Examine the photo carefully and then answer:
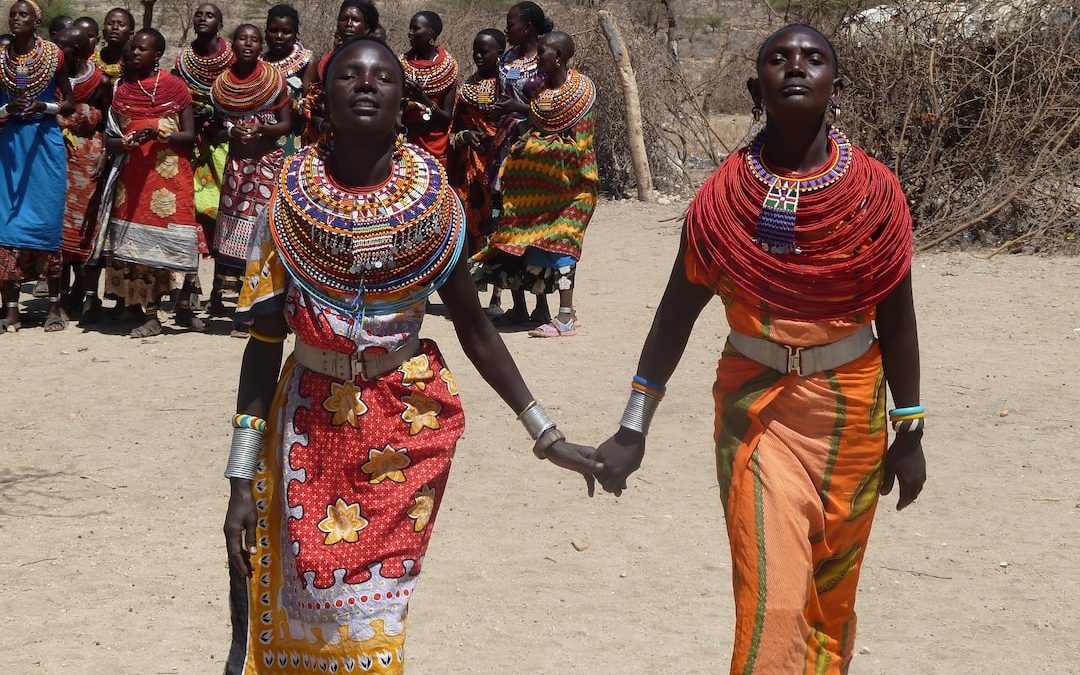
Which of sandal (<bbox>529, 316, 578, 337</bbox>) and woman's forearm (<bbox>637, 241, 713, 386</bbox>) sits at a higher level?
woman's forearm (<bbox>637, 241, 713, 386</bbox>)

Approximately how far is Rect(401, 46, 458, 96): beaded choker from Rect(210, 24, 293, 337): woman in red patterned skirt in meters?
1.17

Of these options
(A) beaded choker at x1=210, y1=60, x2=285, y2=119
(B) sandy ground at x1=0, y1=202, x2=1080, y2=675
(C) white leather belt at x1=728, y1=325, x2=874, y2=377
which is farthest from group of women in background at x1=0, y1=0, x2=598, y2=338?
(C) white leather belt at x1=728, y1=325, x2=874, y2=377

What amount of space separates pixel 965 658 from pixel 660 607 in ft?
3.46

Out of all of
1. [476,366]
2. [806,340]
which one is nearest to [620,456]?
[476,366]

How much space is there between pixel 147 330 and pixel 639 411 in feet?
20.6

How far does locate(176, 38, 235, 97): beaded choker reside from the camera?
8852mm

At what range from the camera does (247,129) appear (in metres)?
8.34

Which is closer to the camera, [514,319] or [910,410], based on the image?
[910,410]

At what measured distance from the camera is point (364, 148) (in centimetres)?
324

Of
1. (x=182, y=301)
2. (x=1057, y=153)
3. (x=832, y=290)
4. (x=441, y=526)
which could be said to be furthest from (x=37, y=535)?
(x=1057, y=153)

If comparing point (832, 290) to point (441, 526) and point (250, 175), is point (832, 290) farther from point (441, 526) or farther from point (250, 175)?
point (250, 175)

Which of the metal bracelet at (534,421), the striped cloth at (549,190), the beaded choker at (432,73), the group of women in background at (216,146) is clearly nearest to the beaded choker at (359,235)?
the metal bracelet at (534,421)

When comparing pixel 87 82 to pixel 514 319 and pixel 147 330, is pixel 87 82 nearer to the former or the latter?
pixel 147 330

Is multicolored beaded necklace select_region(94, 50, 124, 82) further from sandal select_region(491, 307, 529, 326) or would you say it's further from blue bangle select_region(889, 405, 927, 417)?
blue bangle select_region(889, 405, 927, 417)
